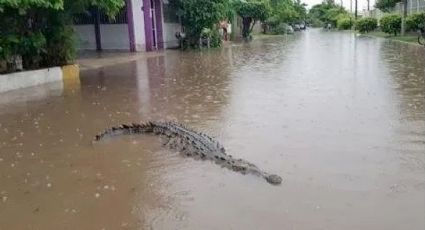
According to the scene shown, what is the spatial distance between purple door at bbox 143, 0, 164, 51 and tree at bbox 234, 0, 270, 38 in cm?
1504

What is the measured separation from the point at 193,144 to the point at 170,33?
2117cm

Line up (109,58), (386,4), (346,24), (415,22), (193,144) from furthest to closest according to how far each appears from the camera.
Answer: (346,24) < (386,4) < (415,22) < (109,58) < (193,144)

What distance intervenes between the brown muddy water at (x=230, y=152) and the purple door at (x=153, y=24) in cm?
1208

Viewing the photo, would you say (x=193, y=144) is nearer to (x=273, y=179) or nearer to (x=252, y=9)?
(x=273, y=179)

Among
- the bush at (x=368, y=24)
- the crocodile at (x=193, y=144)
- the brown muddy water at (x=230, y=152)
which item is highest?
the bush at (x=368, y=24)

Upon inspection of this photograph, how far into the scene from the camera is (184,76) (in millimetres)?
14859

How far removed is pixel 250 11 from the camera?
40656mm

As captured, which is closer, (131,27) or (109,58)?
(109,58)

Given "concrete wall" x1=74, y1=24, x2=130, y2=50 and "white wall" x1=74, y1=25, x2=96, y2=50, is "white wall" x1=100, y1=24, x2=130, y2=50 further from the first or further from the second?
"white wall" x1=74, y1=25, x2=96, y2=50

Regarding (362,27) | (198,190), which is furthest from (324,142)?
(362,27)

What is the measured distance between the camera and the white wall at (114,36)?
81.3ft

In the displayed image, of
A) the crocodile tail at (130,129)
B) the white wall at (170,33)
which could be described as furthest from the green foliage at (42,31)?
the white wall at (170,33)

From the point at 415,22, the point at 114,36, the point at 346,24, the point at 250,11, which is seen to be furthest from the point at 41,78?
the point at 346,24

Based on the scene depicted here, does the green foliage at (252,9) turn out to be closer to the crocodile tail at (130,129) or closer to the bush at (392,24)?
the bush at (392,24)
